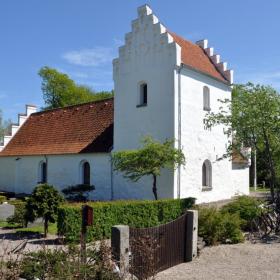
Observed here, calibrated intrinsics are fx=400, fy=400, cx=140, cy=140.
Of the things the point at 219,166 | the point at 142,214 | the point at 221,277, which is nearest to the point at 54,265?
the point at 221,277

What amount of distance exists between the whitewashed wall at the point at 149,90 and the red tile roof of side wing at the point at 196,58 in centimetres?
140

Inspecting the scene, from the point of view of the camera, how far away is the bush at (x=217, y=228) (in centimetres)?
1257

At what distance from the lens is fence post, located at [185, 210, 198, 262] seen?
11000 millimetres

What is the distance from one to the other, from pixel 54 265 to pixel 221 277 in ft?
13.8

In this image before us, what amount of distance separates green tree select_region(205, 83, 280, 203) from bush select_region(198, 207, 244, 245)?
132 inches

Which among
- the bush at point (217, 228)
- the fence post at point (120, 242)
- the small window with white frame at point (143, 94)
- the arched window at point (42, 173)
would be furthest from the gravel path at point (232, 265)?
the arched window at point (42, 173)

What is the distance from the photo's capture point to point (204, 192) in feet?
76.9

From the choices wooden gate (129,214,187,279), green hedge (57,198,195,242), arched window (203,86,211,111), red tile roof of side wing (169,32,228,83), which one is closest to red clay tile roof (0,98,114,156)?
arched window (203,86,211,111)

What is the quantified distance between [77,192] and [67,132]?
5786 mm

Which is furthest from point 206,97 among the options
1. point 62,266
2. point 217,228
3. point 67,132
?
point 62,266

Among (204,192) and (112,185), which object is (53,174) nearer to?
(112,185)

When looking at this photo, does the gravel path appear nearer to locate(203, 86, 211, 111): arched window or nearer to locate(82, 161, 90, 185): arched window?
locate(203, 86, 211, 111): arched window

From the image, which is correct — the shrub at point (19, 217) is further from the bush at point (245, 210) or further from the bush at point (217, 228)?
the bush at point (245, 210)

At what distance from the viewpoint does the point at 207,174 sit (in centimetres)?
2428
